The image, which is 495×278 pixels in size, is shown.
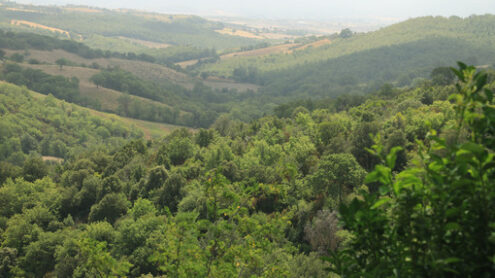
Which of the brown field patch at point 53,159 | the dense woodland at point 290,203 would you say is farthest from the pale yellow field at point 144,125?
the dense woodland at point 290,203

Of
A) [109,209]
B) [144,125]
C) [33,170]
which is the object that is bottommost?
[144,125]

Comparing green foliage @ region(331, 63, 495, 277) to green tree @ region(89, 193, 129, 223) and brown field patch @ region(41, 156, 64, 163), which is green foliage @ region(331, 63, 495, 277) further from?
brown field patch @ region(41, 156, 64, 163)

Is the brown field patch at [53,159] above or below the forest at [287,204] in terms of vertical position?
below

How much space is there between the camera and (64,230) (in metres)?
47.7

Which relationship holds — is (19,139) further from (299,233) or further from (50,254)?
(299,233)

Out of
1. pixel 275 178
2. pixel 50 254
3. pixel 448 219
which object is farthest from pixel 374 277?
pixel 50 254

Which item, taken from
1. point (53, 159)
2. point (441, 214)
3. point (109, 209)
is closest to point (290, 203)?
point (109, 209)

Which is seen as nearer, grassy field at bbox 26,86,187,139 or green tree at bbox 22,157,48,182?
green tree at bbox 22,157,48,182

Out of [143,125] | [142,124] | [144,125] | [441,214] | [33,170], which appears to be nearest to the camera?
[441,214]

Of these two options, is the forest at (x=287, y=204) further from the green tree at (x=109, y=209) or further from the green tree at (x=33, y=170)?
the green tree at (x=33, y=170)

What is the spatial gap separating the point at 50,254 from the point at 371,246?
45.0 meters

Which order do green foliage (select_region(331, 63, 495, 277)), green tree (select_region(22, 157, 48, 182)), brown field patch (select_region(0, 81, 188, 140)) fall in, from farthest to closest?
1. brown field patch (select_region(0, 81, 188, 140))
2. green tree (select_region(22, 157, 48, 182))
3. green foliage (select_region(331, 63, 495, 277))

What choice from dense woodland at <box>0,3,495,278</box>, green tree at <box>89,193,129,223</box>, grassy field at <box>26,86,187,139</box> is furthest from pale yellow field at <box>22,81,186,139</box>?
green tree at <box>89,193,129,223</box>

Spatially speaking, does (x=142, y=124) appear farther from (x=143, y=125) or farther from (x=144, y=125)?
(x=144, y=125)
